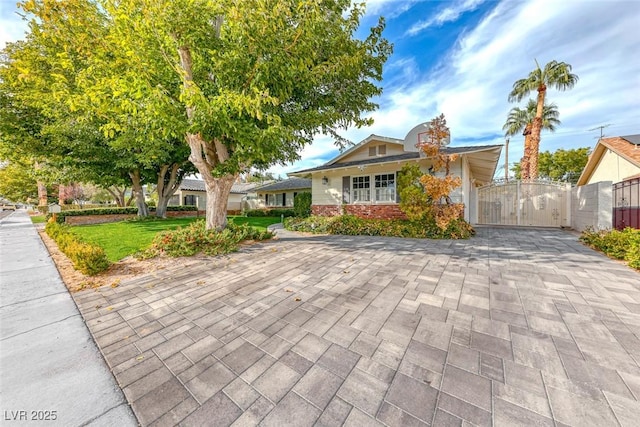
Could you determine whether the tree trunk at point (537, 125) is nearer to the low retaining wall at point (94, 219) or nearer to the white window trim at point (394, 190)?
the white window trim at point (394, 190)

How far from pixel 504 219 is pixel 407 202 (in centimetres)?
730

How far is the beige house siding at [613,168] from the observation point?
8.15m

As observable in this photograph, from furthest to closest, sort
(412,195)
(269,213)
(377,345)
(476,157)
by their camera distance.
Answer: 1. (269,213)
2. (476,157)
3. (412,195)
4. (377,345)

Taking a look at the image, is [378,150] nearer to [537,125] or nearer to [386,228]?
[386,228]

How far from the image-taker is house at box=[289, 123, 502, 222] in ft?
32.8

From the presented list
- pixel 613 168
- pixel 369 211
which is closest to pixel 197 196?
pixel 369 211

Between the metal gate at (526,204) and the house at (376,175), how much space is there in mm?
731

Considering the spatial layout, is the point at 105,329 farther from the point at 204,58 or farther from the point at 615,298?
the point at 615,298

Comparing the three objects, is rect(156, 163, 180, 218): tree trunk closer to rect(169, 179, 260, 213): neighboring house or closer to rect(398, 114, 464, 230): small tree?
rect(169, 179, 260, 213): neighboring house

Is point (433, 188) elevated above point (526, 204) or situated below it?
→ above

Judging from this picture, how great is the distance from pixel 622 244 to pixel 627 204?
306 centimetres

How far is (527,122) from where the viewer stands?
61.2 ft

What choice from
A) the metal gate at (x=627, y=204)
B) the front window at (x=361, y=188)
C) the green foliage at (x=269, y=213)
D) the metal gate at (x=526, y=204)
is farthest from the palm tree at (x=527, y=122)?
the green foliage at (x=269, y=213)

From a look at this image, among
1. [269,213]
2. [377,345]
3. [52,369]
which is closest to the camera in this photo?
[52,369]
